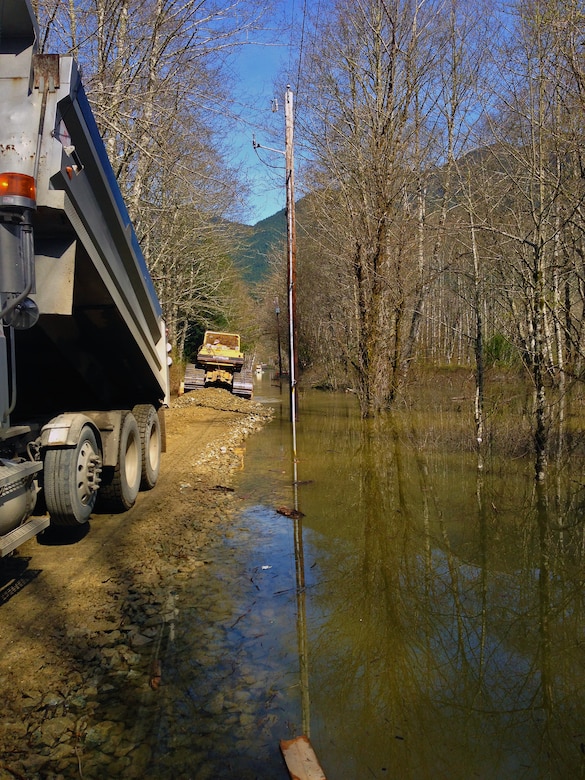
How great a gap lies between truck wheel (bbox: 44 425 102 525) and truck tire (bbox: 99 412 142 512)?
973 millimetres

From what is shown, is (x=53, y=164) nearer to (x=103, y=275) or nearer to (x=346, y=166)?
(x=103, y=275)

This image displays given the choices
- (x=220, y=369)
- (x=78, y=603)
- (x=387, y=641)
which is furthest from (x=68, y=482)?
(x=220, y=369)

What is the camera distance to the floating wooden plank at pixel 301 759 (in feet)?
9.62

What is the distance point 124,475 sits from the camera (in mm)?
7109

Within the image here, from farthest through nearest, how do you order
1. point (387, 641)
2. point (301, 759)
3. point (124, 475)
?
point (124, 475) → point (387, 641) → point (301, 759)

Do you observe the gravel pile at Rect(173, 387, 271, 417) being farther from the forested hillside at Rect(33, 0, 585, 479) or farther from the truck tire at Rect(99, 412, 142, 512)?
the truck tire at Rect(99, 412, 142, 512)

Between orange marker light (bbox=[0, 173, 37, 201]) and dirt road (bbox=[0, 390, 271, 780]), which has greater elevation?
orange marker light (bbox=[0, 173, 37, 201])

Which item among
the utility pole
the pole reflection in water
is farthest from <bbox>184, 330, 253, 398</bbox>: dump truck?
the pole reflection in water

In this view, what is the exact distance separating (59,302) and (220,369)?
78.8ft

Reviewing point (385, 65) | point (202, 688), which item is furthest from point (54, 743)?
point (385, 65)

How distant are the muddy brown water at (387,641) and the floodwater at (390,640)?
0.04 feet

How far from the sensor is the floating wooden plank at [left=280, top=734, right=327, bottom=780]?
2.93m

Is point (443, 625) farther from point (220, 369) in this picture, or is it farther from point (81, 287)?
point (220, 369)

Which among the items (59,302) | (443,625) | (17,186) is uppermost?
(17,186)
